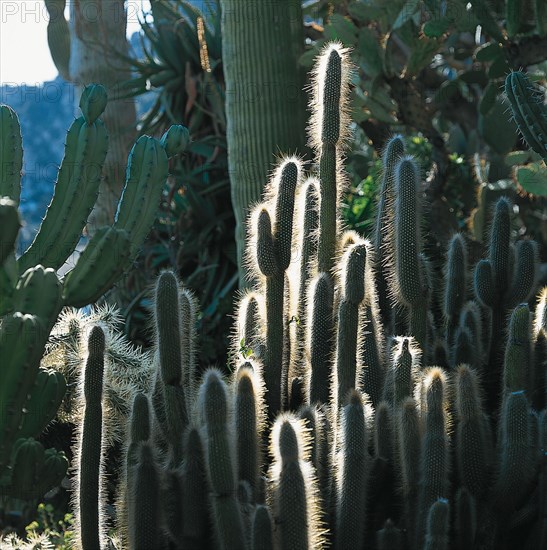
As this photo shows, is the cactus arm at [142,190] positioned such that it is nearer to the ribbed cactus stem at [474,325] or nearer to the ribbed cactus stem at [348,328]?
the ribbed cactus stem at [348,328]

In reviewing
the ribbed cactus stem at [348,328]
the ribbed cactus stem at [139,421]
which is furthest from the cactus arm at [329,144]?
the ribbed cactus stem at [139,421]

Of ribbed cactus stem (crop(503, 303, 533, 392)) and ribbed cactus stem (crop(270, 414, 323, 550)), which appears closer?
ribbed cactus stem (crop(270, 414, 323, 550))

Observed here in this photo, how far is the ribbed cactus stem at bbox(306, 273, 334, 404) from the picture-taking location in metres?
2.78

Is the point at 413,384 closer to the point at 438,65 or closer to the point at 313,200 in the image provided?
the point at 313,200

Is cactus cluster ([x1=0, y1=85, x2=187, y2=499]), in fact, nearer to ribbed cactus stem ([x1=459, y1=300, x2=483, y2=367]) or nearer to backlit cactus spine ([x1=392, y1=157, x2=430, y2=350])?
backlit cactus spine ([x1=392, y1=157, x2=430, y2=350])

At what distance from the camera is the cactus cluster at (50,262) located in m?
2.24

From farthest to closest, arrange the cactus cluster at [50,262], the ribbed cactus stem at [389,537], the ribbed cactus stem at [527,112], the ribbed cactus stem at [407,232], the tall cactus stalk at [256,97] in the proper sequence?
the tall cactus stalk at [256,97] → the ribbed cactus stem at [527,112] → the ribbed cactus stem at [407,232] → the ribbed cactus stem at [389,537] → the cactus cluster at [50,262]

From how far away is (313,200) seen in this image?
124 inches

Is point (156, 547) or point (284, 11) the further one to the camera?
point (284, 11)

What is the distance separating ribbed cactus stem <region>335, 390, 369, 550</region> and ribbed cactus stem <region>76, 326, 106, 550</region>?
1.99 feet

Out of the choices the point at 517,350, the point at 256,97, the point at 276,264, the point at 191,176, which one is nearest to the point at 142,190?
the point at 276,264

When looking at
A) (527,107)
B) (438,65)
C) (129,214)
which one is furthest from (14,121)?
(438,65)

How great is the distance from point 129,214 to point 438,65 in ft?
16.5

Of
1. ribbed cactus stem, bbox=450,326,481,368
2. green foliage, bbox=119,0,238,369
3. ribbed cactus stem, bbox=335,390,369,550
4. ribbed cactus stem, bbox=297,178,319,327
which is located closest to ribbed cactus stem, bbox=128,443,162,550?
ribbed cactus stem, bbox=335,390,369,550
